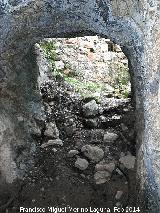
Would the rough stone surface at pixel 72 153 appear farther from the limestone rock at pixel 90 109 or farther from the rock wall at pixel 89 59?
the rock wall at pixel 89 59

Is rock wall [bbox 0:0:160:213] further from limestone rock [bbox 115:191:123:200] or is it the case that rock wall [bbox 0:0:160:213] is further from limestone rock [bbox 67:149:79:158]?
limestone rock [bbox 67:149:79:158]

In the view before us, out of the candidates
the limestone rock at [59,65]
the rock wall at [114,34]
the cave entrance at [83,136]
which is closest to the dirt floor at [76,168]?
the cave entrance at [83,136]

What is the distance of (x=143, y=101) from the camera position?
7.61 ft

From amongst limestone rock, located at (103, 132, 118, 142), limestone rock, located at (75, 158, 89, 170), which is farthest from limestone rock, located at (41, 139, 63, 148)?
limestone rock, located at (103, 132, 118, 142)

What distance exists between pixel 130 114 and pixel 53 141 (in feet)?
2.18

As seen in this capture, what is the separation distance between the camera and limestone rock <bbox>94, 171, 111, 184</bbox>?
3084 mm

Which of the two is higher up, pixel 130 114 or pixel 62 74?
pixel 62 74

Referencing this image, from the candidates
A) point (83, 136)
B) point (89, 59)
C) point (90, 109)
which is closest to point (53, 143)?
point (83, 136)

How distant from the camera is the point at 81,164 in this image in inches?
126

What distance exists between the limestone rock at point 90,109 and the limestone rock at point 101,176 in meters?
0.64

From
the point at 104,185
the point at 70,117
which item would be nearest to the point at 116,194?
the point at 104,185

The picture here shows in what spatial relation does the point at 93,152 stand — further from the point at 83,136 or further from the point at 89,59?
the point at 89,59

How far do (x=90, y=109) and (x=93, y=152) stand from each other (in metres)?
0.49

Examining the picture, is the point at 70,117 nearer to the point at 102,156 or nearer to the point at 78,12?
the point at 102,156
